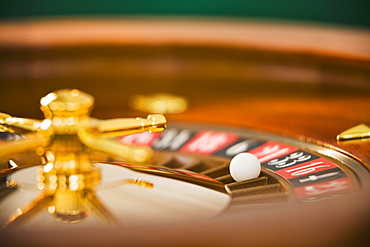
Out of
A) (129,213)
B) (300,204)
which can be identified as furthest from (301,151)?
(129,213)

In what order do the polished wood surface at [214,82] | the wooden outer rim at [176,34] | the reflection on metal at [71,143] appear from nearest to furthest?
the reflection on metal at [71,143], the polished wood surface at [214,82], the wooden outer rim at [176,34]

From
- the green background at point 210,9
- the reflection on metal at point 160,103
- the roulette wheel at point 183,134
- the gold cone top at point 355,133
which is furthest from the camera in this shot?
the green background at point 210,9

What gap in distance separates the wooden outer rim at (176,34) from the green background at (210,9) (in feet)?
1.71

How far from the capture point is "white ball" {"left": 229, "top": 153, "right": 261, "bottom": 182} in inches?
42.4

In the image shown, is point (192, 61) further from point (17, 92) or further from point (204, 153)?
point (204, 153)

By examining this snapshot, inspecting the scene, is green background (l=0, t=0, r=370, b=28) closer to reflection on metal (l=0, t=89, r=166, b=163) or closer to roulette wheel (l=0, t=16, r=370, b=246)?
roulette wheel (l=0, t=16, r=370, b=246)

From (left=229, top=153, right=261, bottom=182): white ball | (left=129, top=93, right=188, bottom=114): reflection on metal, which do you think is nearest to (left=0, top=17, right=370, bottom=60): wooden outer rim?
(left=129, top=93, right=188, bottom=114): reflection on metal

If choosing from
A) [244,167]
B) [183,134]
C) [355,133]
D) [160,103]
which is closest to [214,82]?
[160,103]

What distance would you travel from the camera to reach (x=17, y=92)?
1.88m

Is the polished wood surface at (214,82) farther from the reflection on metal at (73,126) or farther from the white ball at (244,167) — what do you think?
the reflection on metal at (73,126)

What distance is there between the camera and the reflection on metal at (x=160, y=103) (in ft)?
5.47

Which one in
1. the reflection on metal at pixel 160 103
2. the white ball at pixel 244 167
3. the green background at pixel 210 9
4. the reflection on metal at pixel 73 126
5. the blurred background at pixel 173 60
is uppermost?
the green background at pixel 210 9

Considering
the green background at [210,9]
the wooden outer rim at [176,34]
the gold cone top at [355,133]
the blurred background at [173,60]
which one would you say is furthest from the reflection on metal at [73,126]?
the green background at [210,9]

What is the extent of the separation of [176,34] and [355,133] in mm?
986
